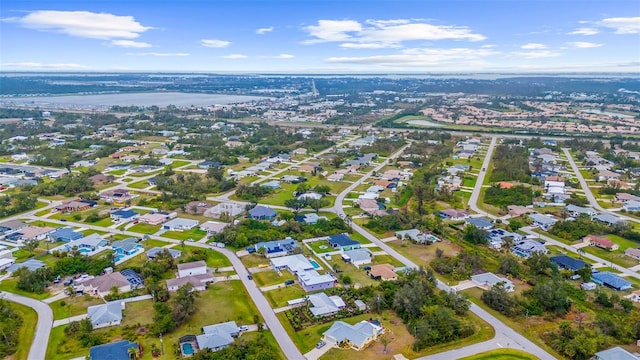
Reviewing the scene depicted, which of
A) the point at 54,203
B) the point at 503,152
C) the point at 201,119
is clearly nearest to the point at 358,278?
the point at 54,203

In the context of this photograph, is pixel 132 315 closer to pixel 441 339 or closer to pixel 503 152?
pixel 441 339

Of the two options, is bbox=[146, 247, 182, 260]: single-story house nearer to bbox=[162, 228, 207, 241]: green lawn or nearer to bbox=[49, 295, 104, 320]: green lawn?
bbox=[162, 228, 207, 241]: green lawn

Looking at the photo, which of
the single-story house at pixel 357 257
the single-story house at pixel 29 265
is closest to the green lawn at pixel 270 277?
the single-story house at pixel 357 257

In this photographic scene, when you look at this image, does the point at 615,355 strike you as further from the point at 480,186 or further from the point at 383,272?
the point at 480,186

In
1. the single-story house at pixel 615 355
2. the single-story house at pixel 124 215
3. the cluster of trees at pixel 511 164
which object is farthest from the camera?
the cluster of trees at pixel 511 164

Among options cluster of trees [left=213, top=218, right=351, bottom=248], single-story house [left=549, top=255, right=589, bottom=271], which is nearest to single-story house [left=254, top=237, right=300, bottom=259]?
cluster of trees [left=213, top=218, right=351, bottom=248]

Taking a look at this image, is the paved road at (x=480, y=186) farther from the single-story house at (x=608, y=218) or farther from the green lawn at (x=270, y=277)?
the green lawn at (x=270, y=277)

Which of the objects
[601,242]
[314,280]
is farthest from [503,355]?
[601,242]
